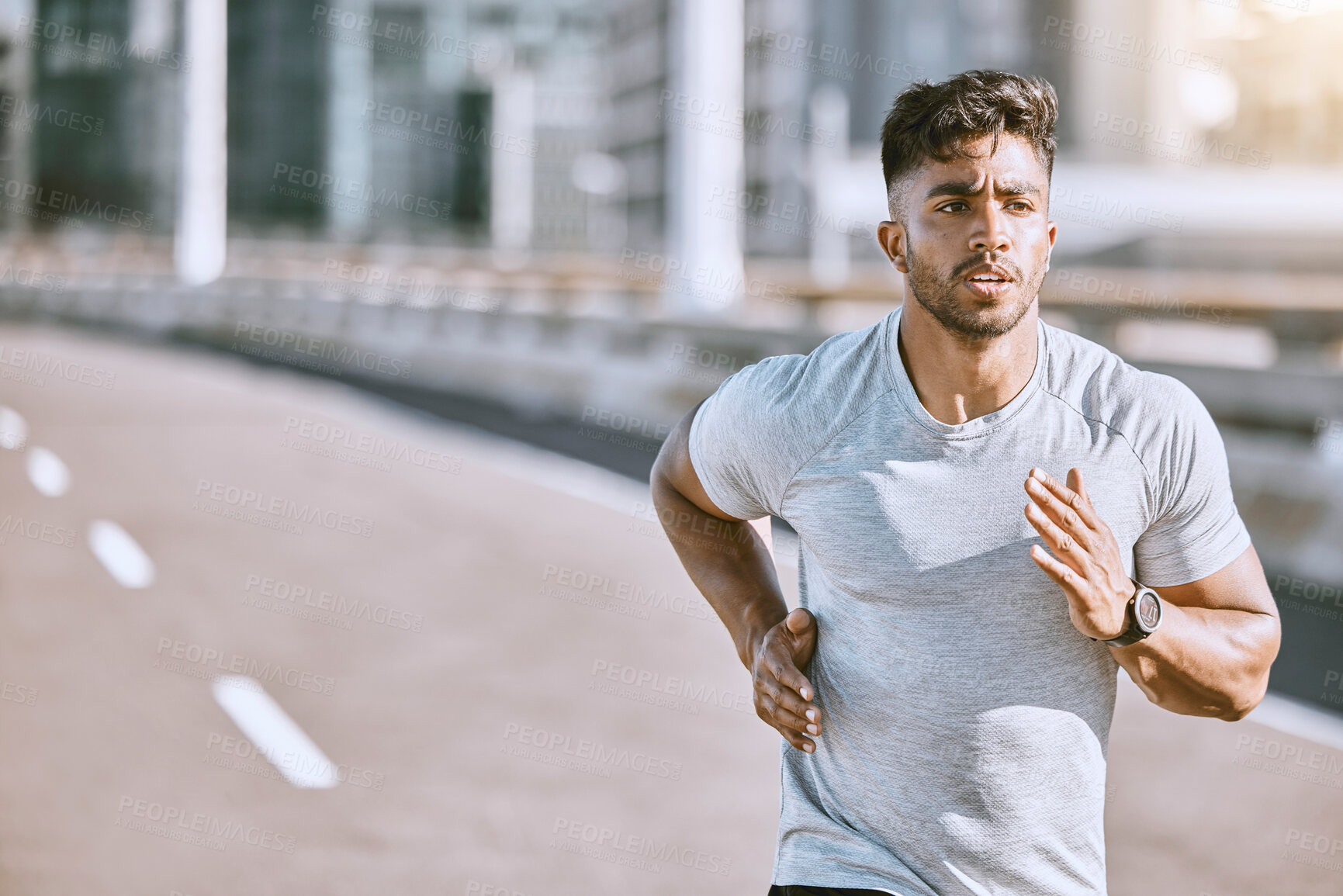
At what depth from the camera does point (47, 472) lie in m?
14.8

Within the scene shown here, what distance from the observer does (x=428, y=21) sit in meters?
173

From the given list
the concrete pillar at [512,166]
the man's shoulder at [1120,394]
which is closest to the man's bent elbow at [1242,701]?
the man's shoulder at [1120,394]

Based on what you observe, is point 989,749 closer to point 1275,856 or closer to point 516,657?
point 1275,856

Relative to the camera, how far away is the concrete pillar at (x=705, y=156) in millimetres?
22641

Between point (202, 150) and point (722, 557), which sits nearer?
point (722, 557)

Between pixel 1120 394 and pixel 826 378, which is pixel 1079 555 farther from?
pixel 826 378

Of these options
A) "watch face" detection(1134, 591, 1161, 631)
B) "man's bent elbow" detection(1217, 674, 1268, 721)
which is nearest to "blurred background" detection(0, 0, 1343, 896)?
"man's bent elbow" detection(1217, 674, 1268, 721)

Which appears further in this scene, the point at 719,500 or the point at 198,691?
the point at 198,691

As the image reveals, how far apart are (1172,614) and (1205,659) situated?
0.39ft

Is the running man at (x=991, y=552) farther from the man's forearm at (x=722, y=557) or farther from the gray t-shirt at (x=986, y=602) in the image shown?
the man's forearm at (x=722, y=557)

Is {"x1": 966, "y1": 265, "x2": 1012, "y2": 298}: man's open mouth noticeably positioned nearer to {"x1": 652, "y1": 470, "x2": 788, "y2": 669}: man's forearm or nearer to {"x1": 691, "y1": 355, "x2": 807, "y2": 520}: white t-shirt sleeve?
{"x1": 691, "y1": 355, "x2": 807, "y2": 520}: white t-shirt sleeve

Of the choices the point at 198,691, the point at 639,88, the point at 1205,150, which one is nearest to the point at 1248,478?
the point at 198,691

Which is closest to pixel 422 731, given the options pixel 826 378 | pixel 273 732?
pixel 273 732

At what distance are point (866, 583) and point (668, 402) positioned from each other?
1559 cm
